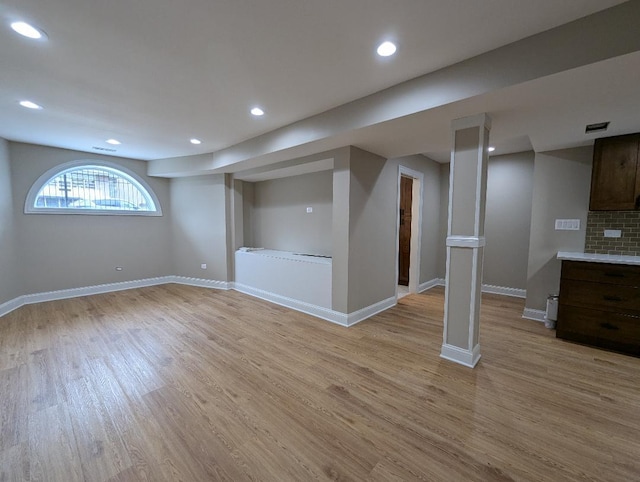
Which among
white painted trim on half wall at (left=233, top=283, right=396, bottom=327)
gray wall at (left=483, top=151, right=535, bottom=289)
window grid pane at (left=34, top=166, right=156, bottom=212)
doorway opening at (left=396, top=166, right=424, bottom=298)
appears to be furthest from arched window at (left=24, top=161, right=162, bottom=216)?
gray wall at (left=483, top=151, right=535, bottom=289)

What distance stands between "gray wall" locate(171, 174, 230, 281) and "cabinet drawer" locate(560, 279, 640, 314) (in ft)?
17.0

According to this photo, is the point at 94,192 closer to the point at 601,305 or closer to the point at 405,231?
the point at 405,231

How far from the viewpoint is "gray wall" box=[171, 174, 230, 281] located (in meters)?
5.06

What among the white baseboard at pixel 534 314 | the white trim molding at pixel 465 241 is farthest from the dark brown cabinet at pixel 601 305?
the white trim molding at pixel 465 241

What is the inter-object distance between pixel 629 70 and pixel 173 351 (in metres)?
4.29

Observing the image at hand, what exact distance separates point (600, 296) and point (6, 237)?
25.6 ft

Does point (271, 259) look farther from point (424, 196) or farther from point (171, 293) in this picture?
point (424, 196)

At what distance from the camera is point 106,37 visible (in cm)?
168

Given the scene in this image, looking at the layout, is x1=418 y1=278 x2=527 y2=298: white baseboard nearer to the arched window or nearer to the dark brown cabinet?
the dark brown cabinet

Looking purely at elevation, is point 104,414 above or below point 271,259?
below

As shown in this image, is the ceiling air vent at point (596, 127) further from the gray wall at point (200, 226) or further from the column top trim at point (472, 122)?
the gray wall at point (200, 226)

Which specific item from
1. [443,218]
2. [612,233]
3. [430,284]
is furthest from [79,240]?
[612,233]

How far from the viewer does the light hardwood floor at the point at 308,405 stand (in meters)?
1.42

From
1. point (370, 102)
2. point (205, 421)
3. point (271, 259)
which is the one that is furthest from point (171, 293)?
point (370, 102)
